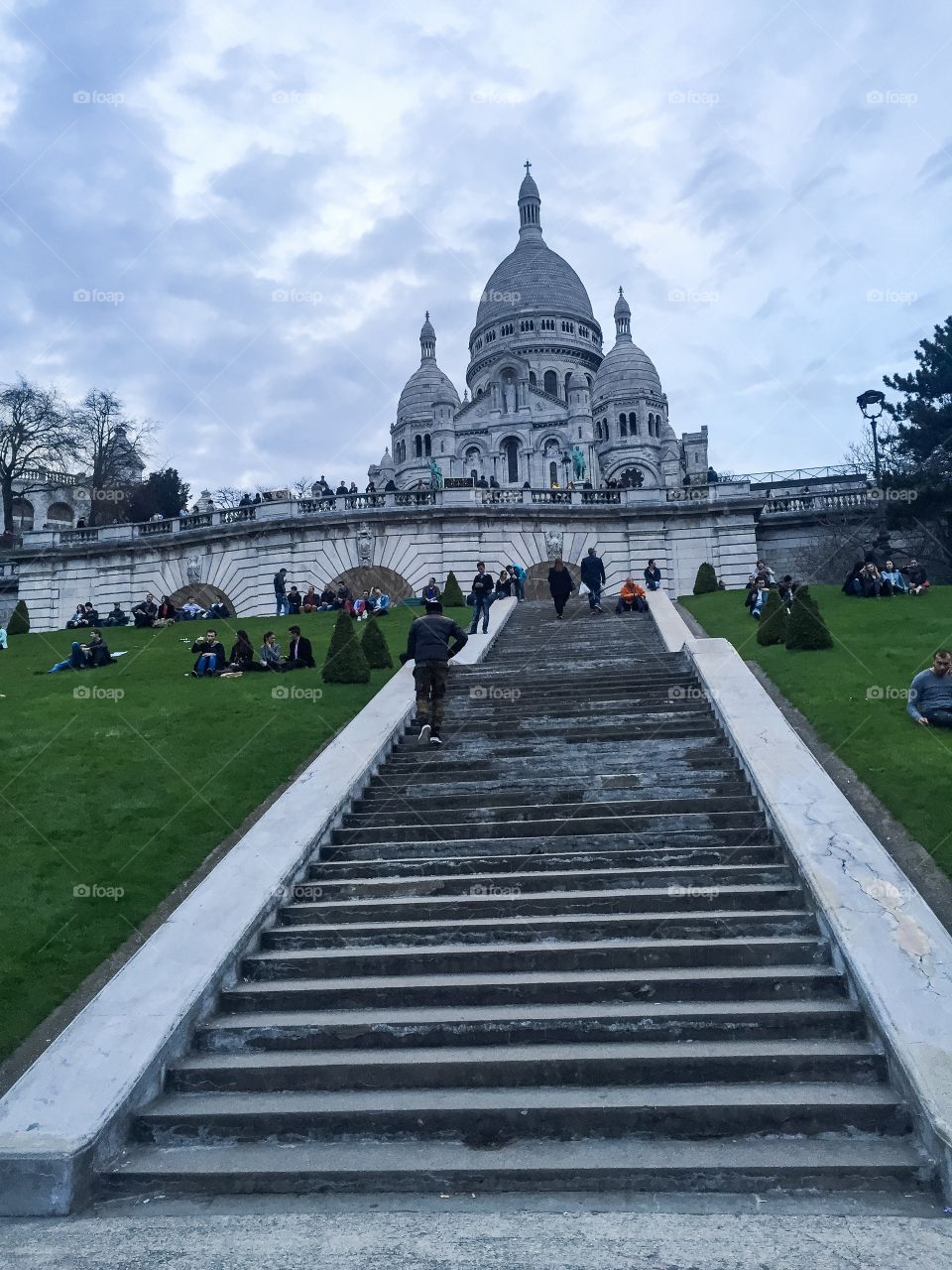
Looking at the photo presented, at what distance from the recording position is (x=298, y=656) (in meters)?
19.7

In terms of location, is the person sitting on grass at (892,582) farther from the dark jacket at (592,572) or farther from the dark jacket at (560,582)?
the dark jacket at (560,582)

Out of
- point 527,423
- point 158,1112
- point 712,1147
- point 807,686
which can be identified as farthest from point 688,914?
point 527,423

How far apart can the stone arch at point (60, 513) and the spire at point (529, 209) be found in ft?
205

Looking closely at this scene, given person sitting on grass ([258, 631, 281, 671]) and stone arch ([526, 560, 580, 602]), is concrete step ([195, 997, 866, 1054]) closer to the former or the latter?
person sitting on grass ([258, 631, 281, 671])

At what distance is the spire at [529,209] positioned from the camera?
116m

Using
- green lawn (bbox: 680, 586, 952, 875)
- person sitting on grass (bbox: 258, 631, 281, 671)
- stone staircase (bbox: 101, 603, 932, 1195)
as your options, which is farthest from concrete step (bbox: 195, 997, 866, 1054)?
person sitting on grass (bbox: 258, 631, 281, 671)

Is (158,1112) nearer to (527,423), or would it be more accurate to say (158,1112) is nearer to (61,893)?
(61,893)

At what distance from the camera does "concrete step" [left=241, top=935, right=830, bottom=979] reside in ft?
23.5

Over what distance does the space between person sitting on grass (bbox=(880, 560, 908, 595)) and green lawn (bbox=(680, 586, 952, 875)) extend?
517 mm

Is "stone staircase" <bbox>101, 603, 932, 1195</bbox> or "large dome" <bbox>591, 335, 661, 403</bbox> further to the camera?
"large dome" <bbox>591, 335, 661, 403</bbox>

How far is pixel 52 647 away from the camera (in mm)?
28312

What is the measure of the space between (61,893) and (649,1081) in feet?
17.5

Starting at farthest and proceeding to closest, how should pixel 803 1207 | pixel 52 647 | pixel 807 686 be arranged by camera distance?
1. pixel 52 647
2. pixel 807 686
3. pixel 803 1207

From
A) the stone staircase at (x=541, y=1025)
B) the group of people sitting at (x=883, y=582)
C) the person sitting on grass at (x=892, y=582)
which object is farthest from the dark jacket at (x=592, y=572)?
the stone staircase at (x=541, y=1025)
